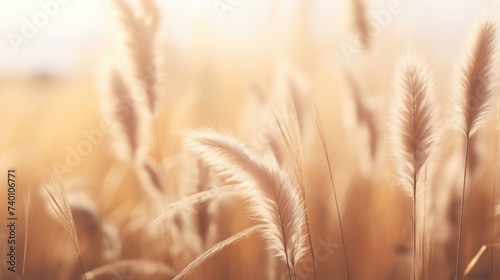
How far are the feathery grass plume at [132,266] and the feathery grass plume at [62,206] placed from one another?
1.7 inches

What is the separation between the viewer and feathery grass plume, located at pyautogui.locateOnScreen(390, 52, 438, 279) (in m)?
0.94

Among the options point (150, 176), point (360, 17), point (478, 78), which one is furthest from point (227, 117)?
point (478, 78)

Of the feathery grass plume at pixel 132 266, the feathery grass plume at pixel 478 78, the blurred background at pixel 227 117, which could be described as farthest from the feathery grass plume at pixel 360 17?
the feathery grass plume at pixel 132 266

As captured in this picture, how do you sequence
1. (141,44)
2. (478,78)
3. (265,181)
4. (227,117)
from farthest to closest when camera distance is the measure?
(227,117), (141,44), (478,78), (265,181)

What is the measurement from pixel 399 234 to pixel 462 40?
0.44m

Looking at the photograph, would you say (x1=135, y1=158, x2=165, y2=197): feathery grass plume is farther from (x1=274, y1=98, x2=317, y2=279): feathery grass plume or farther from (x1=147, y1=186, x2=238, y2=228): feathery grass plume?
(x1=274, y1=98, x2=317, y2=279): feathery grass plume

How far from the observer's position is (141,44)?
106cm

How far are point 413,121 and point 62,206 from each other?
2.18 ft

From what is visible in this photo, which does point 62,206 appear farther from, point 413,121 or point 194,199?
point 413,121

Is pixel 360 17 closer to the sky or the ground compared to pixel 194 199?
closer to the sky

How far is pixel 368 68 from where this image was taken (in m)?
1.18

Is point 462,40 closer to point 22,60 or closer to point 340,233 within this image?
point 340,233

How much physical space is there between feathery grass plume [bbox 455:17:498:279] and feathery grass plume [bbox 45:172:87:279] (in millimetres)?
721

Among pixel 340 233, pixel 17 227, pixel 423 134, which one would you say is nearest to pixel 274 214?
pixel 423 134
